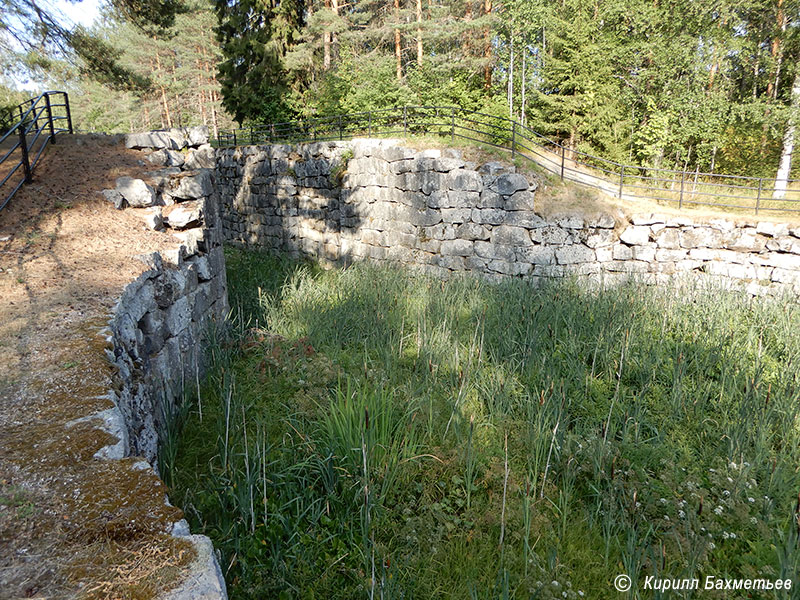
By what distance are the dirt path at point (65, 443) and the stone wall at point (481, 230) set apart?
260 inches

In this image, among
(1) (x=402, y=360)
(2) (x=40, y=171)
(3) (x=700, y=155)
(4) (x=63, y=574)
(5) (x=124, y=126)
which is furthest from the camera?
(5) (x=124, y=126)

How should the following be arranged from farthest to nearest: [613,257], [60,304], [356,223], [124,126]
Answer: [124,126], [356,223], [613,257], [60,304]

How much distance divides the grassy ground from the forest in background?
13.6 m

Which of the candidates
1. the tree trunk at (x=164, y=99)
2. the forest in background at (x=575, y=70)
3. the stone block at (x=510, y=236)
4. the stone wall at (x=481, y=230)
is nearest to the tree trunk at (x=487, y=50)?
the forest in background at (x=575, y=70)

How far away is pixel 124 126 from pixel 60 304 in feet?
163

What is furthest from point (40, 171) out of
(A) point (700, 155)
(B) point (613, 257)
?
(A) point (700, 155)

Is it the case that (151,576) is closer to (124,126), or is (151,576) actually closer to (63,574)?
(63,574)

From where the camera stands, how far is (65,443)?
2355mm

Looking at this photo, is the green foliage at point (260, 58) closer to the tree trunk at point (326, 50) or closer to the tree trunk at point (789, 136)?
the tree trunk at point (326, 50)

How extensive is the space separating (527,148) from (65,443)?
1013 cm

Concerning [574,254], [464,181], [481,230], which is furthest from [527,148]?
[574,254]

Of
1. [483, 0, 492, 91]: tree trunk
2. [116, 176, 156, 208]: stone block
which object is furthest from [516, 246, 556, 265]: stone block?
[483, 0, 492, 91]: tree trunk

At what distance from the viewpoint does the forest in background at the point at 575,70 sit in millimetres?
16375

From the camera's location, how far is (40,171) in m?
6.98
